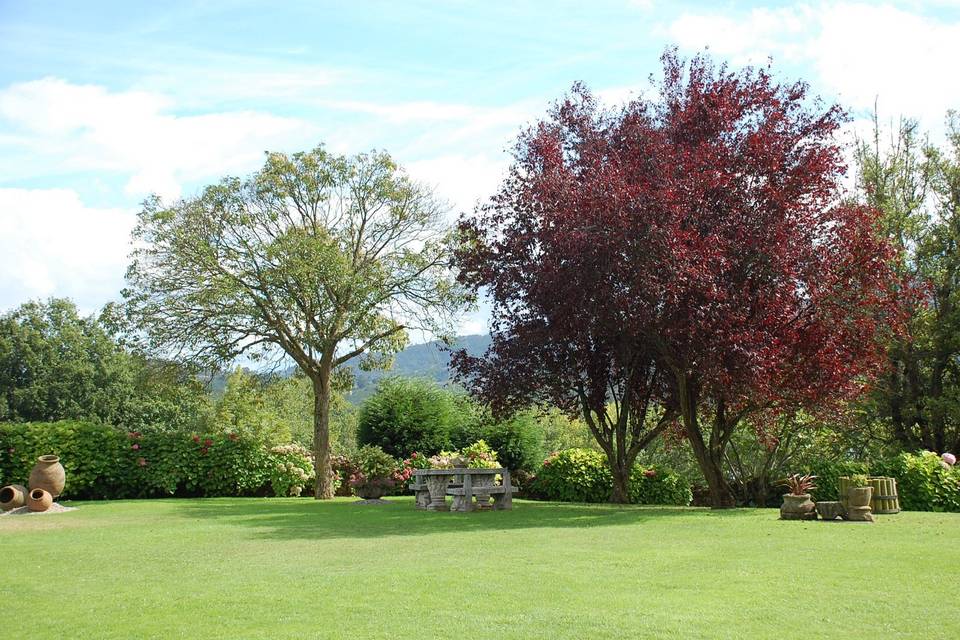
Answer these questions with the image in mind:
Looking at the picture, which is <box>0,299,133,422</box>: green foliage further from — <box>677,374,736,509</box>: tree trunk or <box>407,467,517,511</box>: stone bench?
<box>677,374,736,509</box>: tree trunk

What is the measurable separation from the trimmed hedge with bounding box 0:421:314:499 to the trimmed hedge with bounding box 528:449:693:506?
21.9 ft

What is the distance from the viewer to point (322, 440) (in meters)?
22.8

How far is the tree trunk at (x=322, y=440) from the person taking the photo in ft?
74.4

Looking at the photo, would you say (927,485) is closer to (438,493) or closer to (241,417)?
(438,493)

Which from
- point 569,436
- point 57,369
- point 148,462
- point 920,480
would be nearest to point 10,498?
point 148,462

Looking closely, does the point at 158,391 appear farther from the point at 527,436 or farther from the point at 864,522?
the point at 864,522

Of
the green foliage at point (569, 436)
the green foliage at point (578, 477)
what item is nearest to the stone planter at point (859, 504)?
the green foliage at point (578, 477)

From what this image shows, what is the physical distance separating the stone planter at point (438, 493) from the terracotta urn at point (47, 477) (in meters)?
7.68

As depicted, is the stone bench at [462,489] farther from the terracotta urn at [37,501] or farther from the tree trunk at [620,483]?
the terracotta urn at [37,501]

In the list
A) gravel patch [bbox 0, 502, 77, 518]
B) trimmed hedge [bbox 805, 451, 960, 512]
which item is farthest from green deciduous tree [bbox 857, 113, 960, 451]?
gravel patch [bbox 0, 502, 77, 518]

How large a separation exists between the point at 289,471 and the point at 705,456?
1120 centimetres

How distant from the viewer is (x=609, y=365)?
18.6 m

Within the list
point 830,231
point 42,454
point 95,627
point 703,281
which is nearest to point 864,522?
point 703,281

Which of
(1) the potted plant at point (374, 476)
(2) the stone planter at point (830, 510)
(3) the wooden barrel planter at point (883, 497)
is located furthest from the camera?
Answer: (1) the potted plant at point (374, 476)
